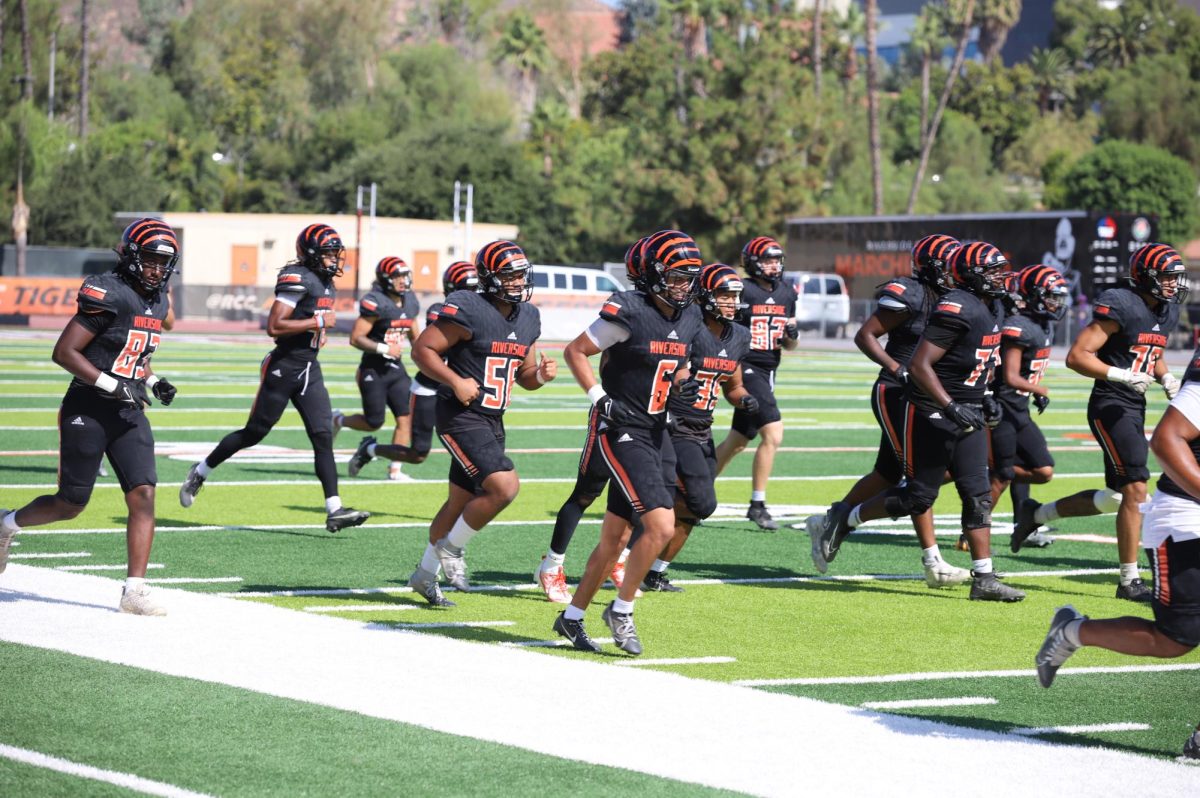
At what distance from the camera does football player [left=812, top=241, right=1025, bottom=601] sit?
31.3 feet

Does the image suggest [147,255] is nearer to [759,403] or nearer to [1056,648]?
[1056,648]

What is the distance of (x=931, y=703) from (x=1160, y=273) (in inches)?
145

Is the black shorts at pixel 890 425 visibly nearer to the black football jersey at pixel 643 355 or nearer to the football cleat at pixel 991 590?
the football cleat at pixel 991 590

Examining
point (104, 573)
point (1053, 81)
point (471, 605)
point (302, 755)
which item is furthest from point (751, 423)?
point (1053, 81)

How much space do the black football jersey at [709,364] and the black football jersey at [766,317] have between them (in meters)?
2.75

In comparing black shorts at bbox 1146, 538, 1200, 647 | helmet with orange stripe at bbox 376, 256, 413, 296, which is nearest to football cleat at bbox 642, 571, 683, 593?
black shorts at bbox 1146, 538, 1200, 647

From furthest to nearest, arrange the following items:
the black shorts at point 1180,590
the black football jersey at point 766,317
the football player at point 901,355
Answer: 1. the black football jersey at point 766,317
2. the football player at point 901,355
3. the black shorts at point 1180,590

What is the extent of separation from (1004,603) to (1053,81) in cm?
9059

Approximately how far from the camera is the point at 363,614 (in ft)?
28.7

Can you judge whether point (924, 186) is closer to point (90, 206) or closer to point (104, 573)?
point (90, 206)

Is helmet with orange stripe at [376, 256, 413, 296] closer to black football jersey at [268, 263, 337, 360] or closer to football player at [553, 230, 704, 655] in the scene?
black football jersey at [268, 263, 337, 360]

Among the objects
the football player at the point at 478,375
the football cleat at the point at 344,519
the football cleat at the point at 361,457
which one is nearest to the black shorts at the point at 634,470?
the football player at the point at 478,375

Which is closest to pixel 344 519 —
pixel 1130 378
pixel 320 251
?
pixel 320 251

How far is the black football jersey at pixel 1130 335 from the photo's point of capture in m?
9.90
